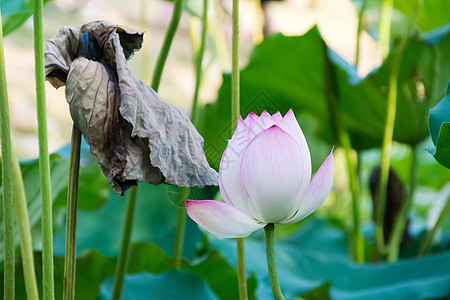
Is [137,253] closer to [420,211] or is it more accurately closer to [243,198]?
[243,198]

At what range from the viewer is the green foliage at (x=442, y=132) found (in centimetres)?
39

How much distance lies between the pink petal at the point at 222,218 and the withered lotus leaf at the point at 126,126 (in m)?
0.02

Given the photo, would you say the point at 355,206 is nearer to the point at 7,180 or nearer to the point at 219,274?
the point at 219,274

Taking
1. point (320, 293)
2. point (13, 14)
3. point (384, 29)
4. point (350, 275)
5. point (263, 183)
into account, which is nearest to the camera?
point (263, 183)

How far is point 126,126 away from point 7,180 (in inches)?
3.2

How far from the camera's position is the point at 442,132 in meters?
0.39

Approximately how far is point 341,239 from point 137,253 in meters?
0.66

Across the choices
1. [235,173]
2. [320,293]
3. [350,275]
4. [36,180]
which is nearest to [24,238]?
[235,173]

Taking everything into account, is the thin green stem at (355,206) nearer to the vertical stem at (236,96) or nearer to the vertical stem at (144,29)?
the vertical stem at (144,29)

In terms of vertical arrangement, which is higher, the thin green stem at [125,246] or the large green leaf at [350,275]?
the thin green stem at [125,246]

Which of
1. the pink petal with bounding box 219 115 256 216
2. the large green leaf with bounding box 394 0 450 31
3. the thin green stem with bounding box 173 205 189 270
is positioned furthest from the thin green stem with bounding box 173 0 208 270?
the large green leaf with bounding box 394 0 450 31

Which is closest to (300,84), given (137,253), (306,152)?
(137,253)

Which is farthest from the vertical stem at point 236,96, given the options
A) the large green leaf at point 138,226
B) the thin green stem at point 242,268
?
the large green leaf at point 138,226

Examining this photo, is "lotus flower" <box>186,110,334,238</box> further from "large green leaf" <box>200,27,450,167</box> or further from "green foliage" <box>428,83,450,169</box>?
"large green leaf" <box>200,27,450,167</box>
